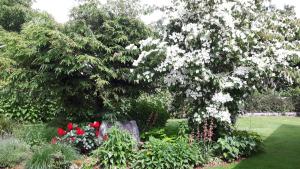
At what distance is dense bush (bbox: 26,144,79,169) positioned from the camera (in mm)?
7055

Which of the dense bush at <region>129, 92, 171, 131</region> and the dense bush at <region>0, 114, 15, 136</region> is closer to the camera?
the dense bush at <region>129, 92, 171, 131</region>

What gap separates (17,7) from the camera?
83.7 feet

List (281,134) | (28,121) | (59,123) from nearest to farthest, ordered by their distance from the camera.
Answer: (59,123)
(281,134)
(28,121)

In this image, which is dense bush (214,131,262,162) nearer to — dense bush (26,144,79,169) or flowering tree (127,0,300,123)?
flowering tree (127,0,300,123)

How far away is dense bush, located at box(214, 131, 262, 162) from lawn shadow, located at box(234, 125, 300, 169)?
0.69ft

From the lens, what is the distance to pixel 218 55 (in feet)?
26.8

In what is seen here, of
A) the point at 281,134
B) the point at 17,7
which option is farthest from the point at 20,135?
the point at 17,7

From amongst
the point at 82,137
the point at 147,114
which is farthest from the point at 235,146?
the point at 82,137

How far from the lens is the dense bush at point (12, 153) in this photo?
7.79 metres

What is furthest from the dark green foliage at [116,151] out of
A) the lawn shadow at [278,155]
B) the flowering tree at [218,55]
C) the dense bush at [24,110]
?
the dense bush at [24,110]

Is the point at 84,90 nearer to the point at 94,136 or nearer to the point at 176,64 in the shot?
the point at 94,136

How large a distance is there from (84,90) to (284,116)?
42.3ft

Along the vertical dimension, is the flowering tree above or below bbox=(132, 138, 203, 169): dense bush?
above

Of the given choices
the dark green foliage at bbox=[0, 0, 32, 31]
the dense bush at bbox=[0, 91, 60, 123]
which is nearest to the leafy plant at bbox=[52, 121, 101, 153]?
the dense bush at bbox=[0, 91, 60, 123]
